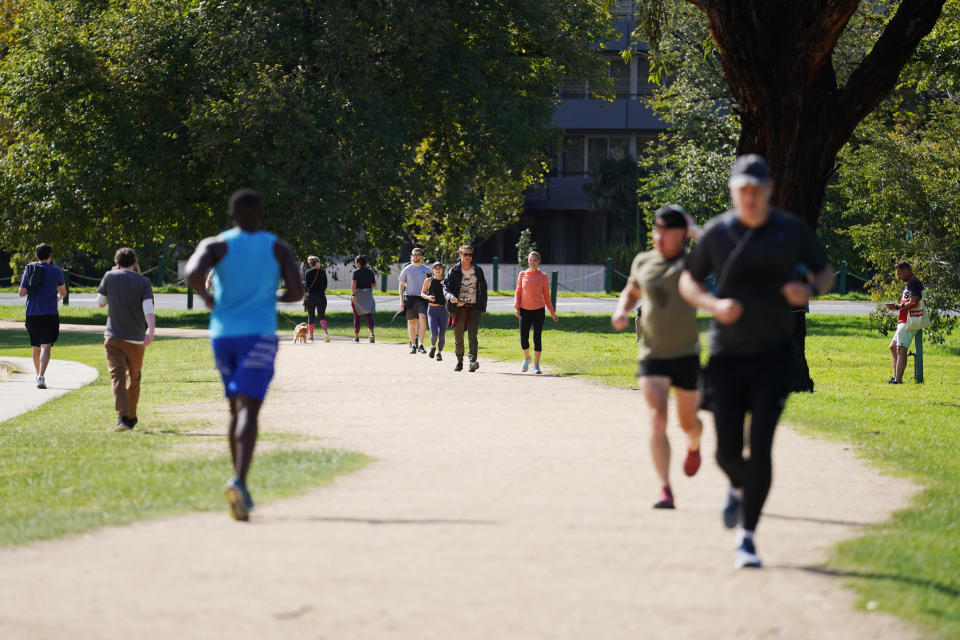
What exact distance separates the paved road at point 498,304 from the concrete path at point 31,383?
766 inches

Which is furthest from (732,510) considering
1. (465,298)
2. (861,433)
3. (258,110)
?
(258,110)

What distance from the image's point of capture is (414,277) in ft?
76.8

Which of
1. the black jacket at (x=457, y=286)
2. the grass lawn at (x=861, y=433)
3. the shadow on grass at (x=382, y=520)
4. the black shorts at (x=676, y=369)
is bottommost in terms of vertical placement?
the grass lawn at (x=861, y=433)

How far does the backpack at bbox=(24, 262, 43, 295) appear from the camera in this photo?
1688cm

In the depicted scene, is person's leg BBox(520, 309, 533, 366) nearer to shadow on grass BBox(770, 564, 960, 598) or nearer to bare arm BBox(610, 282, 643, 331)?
bare arm BBox(610, 282, 643, 331)

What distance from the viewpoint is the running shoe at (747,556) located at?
21.0 feet

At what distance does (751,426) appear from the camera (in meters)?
6.48

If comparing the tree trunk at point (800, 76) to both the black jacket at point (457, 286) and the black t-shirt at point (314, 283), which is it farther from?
the black t-shirt at point (314, 283)

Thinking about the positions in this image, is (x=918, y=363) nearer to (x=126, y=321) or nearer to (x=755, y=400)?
(x=126, y=321)

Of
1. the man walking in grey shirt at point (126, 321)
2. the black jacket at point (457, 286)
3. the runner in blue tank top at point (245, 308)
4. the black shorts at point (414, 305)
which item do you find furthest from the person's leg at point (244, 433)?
the black shorts at point (414, 305)

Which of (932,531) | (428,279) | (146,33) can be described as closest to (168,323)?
(146,33)

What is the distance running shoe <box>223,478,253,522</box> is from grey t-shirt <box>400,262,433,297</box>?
1573 cm

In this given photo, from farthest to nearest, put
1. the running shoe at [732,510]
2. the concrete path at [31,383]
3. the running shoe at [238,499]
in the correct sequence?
the concrete path at [31,383] < the running shoe at [238,499] < the running shoe at [732,510]

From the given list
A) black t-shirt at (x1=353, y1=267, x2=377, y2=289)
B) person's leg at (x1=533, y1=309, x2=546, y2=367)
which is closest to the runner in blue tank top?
person's leg at (x1=533, y1=309, x2=546, y2=367)
